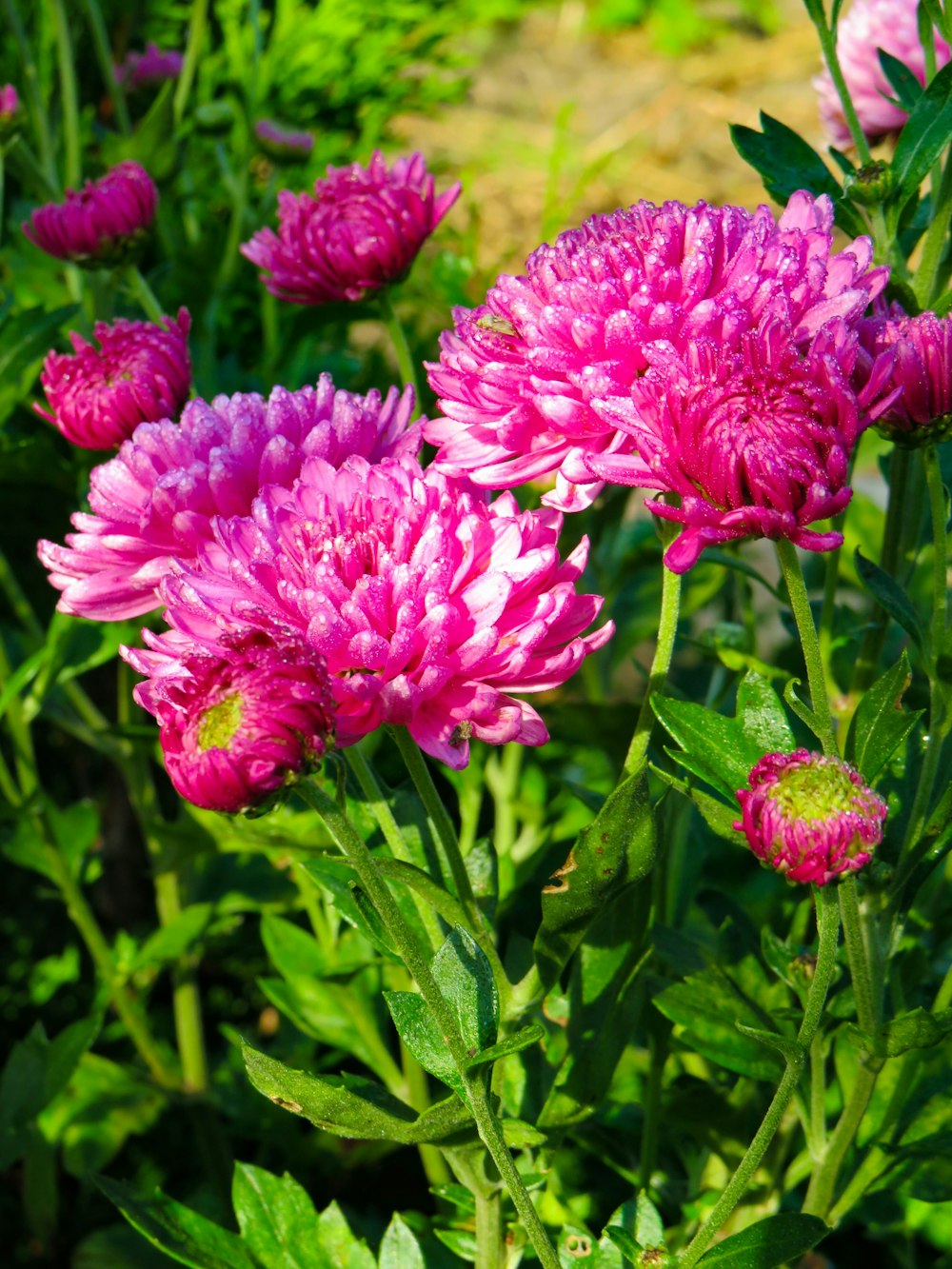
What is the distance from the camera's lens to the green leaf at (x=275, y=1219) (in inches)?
37.5

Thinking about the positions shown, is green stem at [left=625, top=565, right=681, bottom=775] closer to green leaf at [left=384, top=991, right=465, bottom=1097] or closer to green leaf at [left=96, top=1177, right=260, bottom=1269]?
green leaf at [left=384, top=991, right=465, bottom=1097]

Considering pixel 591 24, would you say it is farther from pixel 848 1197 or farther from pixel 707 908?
pixel 848 1197

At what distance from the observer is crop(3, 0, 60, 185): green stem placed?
4.99 feet

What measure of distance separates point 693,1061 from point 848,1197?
0.98ft

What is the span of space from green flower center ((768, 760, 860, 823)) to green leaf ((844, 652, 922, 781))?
8cm

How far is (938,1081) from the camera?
0.99 metres

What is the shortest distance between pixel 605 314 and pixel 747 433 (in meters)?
0.14

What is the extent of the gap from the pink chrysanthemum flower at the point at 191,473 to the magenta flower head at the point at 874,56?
721 mm

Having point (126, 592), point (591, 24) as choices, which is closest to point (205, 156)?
point (126, 592)

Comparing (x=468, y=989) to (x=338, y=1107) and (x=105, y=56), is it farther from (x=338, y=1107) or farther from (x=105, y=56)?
(x=105, y=56)

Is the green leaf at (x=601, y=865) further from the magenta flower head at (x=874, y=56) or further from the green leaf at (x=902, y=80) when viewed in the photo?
the magenta flower head at (x=874, y=56)

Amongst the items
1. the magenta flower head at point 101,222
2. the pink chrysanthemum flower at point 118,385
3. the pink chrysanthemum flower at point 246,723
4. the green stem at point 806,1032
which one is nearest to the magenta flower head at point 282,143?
the magenta flower head at point 101,222

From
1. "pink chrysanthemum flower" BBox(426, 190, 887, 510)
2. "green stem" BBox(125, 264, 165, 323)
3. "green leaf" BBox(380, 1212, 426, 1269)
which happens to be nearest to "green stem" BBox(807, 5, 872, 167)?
"pink chrysanthemum flower" BBox(426, 190, 887, 510)

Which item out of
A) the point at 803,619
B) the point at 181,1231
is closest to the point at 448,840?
the point at 803,619
